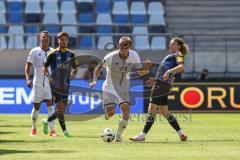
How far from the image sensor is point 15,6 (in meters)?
36.6

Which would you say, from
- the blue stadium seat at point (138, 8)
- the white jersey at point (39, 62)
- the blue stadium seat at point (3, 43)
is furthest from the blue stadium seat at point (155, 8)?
the white jersey at point (39, 62)

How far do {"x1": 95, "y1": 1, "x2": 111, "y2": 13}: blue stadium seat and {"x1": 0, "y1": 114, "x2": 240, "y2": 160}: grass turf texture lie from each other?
12723 mm

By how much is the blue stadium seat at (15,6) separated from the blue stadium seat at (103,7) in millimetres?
3372

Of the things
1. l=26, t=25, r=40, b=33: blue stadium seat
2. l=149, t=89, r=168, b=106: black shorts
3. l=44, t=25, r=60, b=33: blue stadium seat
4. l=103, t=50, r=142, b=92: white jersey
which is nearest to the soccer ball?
l=103, t=50, r=142, b=92: white jersey

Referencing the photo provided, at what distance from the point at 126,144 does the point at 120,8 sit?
2112 centimetres

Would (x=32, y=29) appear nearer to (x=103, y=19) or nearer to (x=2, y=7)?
(x=2, y=7)

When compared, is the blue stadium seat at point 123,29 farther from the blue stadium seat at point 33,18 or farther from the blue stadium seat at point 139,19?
the blue stadium seat at point 33,18

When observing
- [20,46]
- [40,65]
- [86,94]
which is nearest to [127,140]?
[40,65]

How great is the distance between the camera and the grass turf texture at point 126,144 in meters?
13.7

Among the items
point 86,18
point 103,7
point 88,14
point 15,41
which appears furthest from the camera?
point 103,7

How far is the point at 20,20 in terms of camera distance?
36156 millimetres

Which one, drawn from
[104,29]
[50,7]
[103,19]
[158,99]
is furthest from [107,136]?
[50,7]

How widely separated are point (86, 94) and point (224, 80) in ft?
17.2

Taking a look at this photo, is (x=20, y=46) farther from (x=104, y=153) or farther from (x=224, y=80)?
(x=104, y=153)
